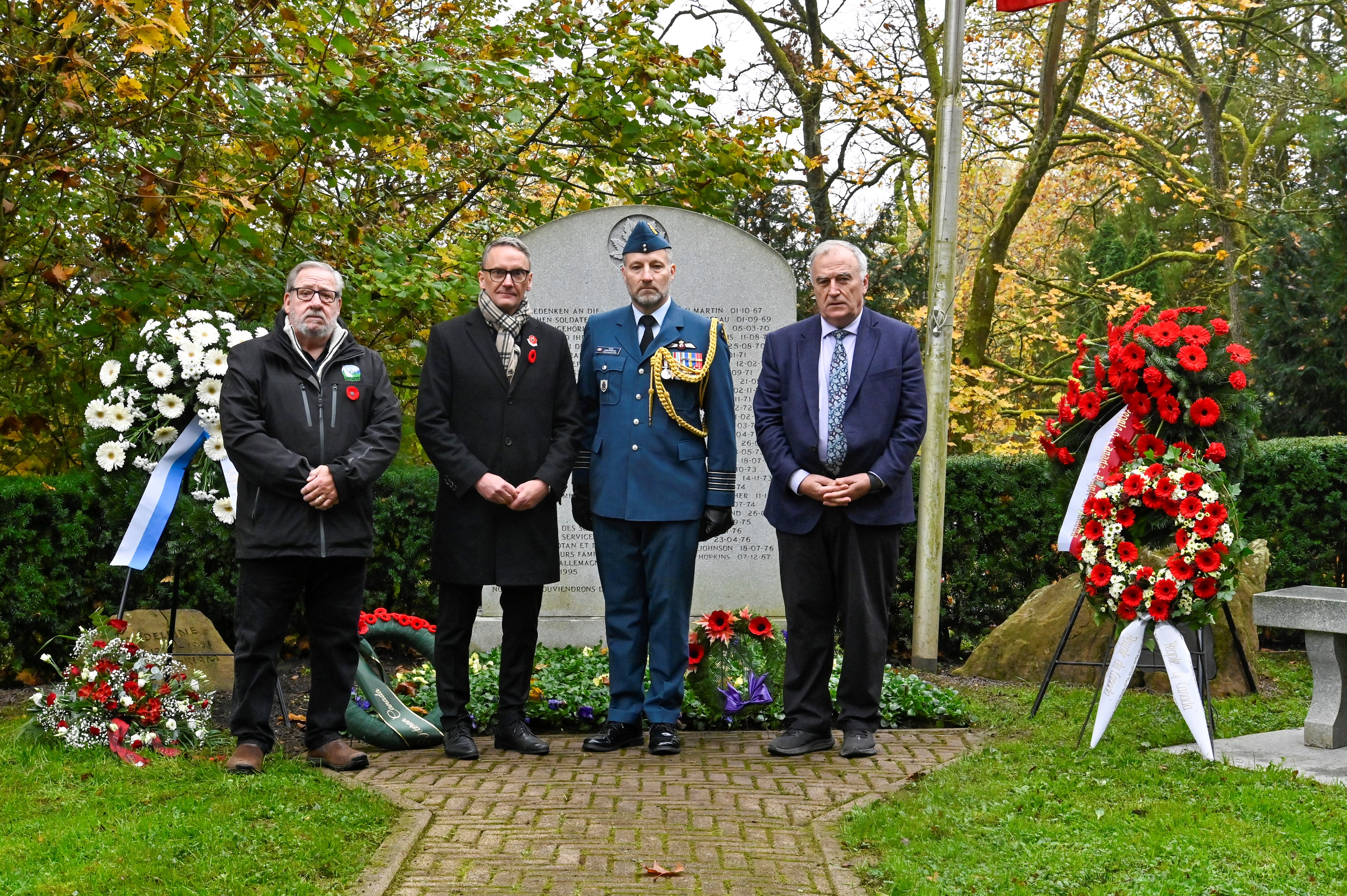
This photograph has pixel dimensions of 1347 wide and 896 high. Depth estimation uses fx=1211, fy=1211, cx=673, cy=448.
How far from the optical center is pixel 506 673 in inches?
209

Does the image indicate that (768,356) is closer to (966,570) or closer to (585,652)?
(585,652)

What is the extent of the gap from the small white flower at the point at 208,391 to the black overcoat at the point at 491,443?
105cm

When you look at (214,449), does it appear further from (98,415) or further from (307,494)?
(307,494)

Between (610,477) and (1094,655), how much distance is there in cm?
372

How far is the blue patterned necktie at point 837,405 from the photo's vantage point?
5.25 m

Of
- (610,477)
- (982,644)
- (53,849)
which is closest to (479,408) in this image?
(610,477)

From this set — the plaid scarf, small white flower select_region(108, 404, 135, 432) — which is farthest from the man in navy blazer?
small white flower select_region(108, 404, 135, 432)

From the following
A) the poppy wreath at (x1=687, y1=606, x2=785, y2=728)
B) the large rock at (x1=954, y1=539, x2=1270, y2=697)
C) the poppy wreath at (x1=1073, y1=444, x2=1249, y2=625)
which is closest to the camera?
the poppy wreath at (x1=1073, y1=444, x2=1249, y2=625)

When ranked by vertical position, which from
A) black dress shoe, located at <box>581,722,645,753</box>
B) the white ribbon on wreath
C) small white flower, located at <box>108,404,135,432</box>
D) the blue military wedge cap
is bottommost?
black dress shoe, located at <box>581,722,645,753</box>

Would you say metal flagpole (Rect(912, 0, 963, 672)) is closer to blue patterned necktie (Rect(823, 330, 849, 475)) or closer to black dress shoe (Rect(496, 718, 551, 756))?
blue patterned necktie (Rect(823, 330, 849, 475))

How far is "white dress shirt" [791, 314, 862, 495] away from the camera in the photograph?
529 centimetres

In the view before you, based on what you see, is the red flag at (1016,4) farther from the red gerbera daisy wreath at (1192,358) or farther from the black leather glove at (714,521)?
the black leather glove at (714,521)

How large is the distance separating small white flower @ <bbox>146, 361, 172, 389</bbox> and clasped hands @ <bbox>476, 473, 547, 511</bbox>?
1.64m

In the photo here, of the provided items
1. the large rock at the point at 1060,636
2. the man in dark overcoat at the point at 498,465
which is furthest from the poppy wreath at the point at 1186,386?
the man in dark overcoat at the point at 498,465
